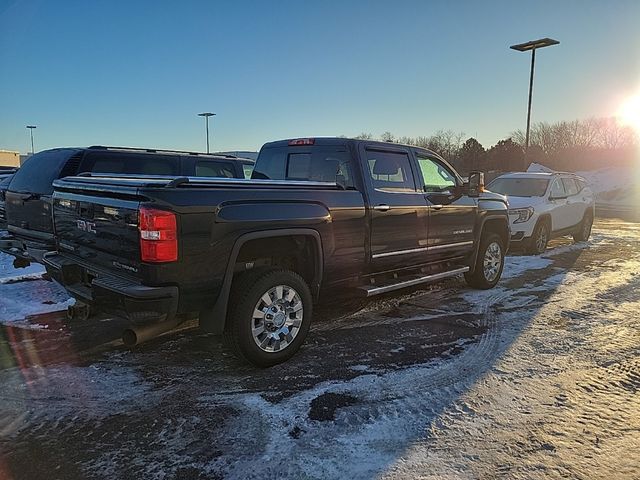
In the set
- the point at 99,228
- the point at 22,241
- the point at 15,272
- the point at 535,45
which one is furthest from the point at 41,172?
the point at 535,45

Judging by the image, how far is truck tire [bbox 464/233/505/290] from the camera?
7293 mm

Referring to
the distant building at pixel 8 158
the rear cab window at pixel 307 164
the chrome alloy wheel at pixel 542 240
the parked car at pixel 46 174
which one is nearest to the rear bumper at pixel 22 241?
the parked car at pixel 46 174

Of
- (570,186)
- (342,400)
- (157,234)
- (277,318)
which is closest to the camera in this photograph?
(157,234)

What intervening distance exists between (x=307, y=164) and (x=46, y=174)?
3627 mm

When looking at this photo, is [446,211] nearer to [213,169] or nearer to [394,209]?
[394,209]

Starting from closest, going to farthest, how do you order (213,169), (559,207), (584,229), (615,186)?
1. (213,169)
2. (559,207)
3. (584,229)
4. (615,186)

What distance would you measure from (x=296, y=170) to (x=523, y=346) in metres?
3.18

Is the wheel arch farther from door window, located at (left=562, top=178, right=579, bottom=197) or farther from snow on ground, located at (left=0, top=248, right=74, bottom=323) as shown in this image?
door window, located at (left=562, top=178, right=579, bottom=197)

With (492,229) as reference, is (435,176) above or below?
above

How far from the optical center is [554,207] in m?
11.5

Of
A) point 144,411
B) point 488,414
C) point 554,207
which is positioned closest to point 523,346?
point 488,414

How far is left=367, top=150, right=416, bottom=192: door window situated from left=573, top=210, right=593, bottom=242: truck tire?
9105mm

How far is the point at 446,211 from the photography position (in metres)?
6.42

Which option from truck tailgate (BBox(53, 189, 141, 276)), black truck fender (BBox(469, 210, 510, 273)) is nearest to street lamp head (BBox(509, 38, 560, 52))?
black truck fender (BBox(469, 210, 510, 273))
